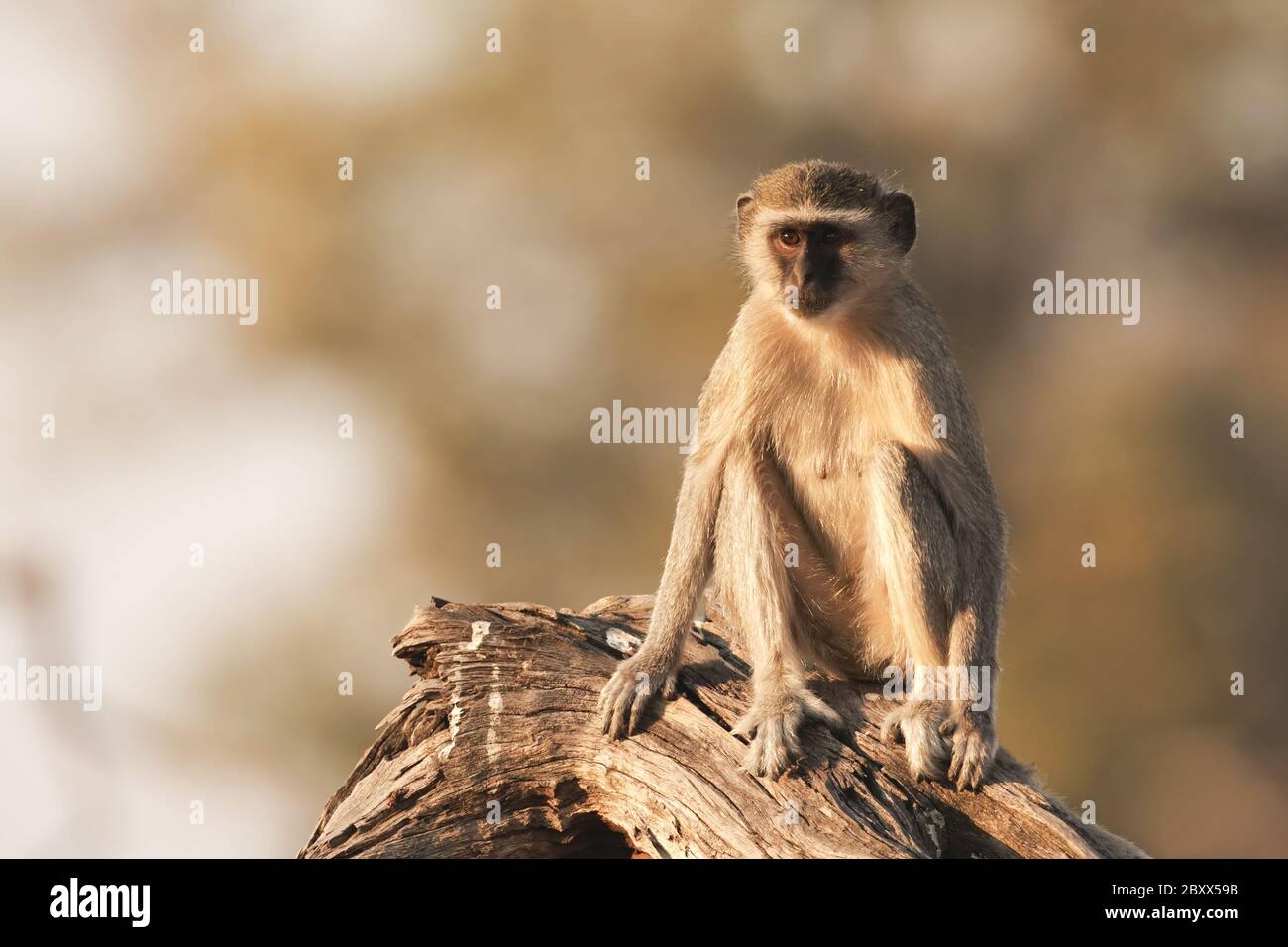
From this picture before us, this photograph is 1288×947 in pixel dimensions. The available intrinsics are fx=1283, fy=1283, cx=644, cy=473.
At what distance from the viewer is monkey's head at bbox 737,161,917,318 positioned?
26.7ft

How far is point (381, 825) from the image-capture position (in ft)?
25.6

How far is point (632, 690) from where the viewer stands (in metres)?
7.73

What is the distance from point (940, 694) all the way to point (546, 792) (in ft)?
7.96

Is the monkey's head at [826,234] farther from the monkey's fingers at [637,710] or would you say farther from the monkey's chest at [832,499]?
the monkey's fingers at [637,710]

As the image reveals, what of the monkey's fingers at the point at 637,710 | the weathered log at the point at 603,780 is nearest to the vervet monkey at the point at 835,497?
the monkey's fingers at the point at 637,710

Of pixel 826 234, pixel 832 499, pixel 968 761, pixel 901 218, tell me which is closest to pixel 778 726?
pixel 968 761

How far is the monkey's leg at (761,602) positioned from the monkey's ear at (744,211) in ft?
5.67

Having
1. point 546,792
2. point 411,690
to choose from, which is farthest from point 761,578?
point 411,690

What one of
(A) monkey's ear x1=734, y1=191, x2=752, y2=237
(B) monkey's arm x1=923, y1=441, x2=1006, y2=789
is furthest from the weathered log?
(A) monkey's ear x1=734, y1=191, x2=752, y2=237

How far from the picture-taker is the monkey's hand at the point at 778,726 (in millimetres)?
7223

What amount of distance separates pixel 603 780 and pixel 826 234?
3.72 metres

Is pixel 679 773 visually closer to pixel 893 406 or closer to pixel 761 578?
pixel 761 578

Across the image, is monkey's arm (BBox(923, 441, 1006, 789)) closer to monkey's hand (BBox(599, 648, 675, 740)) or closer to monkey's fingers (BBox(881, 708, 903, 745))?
monkey's fingers (BBox(881, 708, 903, 745))

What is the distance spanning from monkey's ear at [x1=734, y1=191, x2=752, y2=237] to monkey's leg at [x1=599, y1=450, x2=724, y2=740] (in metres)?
1.67
